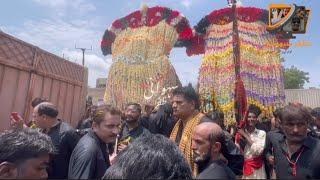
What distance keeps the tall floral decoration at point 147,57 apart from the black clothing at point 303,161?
13.9 feet

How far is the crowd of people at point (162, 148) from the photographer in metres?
1.60

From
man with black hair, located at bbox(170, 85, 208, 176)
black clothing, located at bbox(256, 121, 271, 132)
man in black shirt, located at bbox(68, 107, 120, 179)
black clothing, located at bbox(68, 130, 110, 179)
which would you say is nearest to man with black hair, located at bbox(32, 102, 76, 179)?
man in black shirt, located at bbox(68, 107, 120, 179)

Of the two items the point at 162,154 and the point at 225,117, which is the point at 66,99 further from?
the point at 162,154

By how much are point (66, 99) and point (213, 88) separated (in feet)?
10.1

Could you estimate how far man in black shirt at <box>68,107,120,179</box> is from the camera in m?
2.52

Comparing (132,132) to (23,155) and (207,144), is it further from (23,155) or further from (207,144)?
(23,155)

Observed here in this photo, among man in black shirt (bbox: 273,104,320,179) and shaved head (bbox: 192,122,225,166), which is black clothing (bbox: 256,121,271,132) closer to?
man in black shirt (bbox: 273,104,320,179)

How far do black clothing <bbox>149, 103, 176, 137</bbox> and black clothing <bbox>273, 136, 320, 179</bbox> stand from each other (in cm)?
183

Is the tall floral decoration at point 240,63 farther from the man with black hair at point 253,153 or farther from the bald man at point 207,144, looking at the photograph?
the bald man at point 207,144

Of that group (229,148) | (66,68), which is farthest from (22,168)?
(66,68)

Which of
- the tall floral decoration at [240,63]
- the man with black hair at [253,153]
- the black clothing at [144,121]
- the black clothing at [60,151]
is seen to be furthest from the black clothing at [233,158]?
the tall floral decoration at [240,63]

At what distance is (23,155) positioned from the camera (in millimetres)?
1854

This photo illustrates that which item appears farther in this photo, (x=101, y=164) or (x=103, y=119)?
(x=103, y=119)

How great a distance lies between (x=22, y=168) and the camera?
6.01 ft
